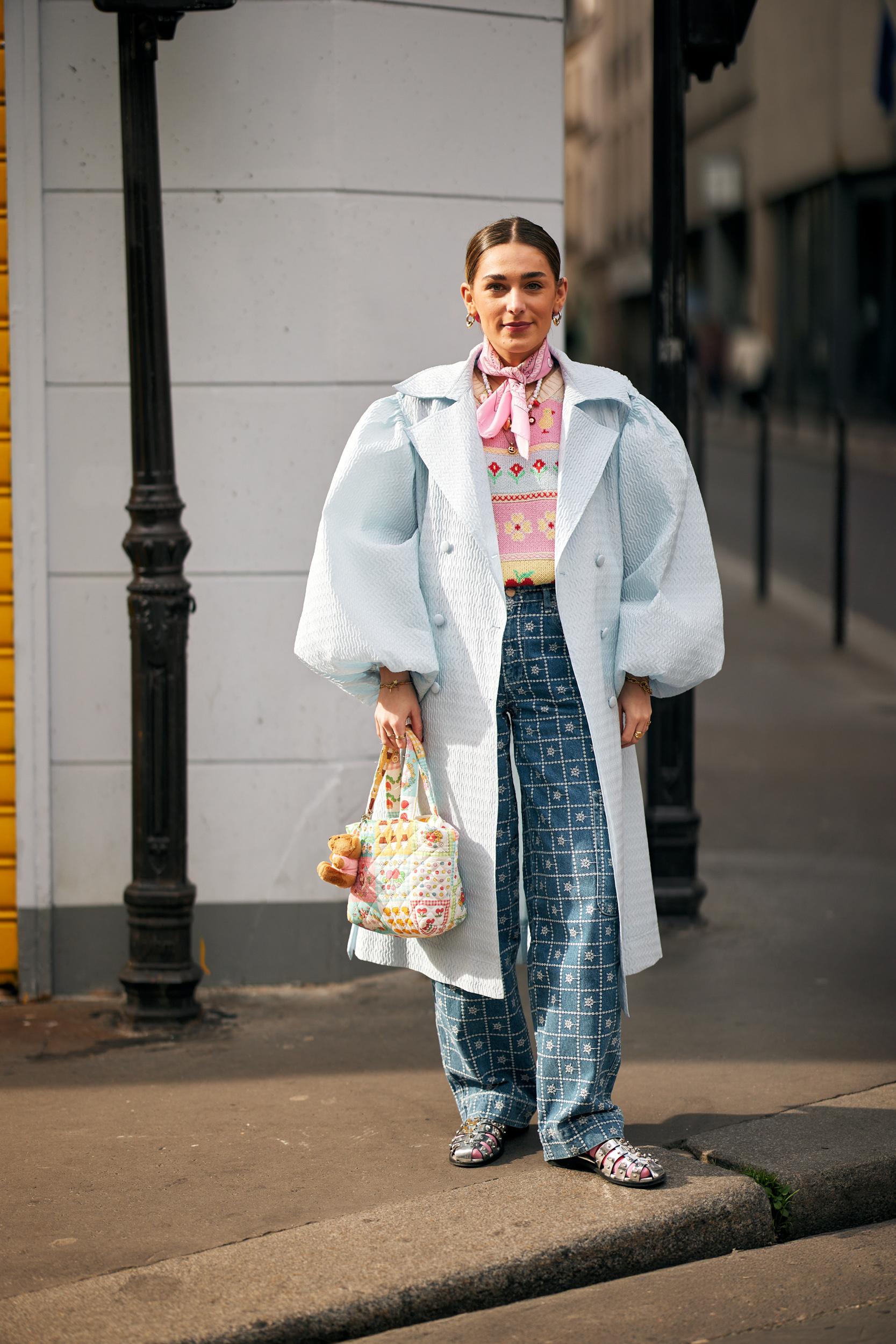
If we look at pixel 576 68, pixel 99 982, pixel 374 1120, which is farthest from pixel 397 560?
pixel 576 68

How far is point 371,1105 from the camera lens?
398 cm

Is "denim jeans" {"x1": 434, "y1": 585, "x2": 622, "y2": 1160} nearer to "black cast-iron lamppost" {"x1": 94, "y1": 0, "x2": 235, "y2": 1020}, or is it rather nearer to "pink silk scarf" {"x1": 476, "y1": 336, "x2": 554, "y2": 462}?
"pink silk scarf" {"x1": 476, "y1": 336, "x2": 554, "y2": 462}

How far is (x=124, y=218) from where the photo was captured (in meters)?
4.43

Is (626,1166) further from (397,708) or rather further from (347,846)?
(397,708)

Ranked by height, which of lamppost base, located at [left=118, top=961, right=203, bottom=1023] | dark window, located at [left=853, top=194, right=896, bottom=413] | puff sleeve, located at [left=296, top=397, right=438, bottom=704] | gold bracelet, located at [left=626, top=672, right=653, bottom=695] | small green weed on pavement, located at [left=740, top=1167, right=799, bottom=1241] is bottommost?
small green weed on pavement, located at [left=740, top=1167, right=799, bottom=1241]

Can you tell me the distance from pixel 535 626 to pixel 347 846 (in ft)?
1.96

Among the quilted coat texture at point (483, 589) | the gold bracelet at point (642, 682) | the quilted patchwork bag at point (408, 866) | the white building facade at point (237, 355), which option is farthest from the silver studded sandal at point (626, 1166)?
the white building facade at point (237, 355)

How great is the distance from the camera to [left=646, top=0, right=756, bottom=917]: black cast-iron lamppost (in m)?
5.24

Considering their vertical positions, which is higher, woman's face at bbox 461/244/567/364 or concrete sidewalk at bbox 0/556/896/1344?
woman's face at bbox 461/244/567/364

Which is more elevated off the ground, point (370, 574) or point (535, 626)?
point (370, 574)

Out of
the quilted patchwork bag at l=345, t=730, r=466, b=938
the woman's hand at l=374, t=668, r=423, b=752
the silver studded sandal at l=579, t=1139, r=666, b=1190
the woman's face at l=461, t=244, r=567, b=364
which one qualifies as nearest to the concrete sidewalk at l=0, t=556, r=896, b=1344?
the silver studded sandal at l=579, t=1139, r=666, b=1190

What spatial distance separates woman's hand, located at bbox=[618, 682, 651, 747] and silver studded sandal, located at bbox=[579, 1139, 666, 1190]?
829 mm

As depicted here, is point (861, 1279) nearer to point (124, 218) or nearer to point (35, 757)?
point (35, 757)

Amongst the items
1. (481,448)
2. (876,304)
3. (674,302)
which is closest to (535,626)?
(481,448)
